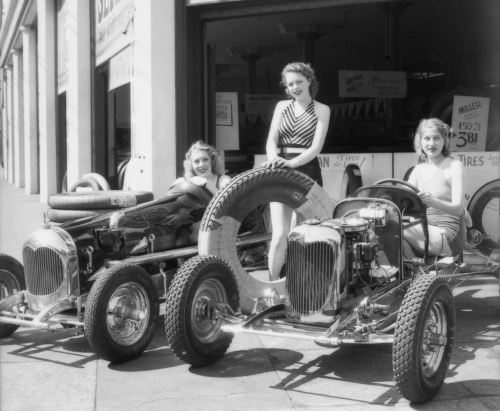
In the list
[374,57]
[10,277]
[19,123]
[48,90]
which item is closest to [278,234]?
[10,277]

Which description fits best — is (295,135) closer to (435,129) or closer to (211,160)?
(211,160)

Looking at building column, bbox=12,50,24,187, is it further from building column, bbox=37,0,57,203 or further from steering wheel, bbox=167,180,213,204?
steering wheel, bbox=167,180,213,204

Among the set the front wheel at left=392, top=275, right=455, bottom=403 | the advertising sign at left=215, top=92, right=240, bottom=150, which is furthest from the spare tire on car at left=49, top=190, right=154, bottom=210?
the advertising sign at left=215, top=92, right=240, bottom=150

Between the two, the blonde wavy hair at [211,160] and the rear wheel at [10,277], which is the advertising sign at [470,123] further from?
the rear wheel at [10,277]

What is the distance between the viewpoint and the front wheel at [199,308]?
154 inches

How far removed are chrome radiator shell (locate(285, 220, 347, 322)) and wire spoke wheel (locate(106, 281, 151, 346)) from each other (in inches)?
38.8

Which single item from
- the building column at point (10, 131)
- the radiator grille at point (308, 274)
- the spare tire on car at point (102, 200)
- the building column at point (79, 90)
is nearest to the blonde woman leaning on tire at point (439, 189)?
the radiator grille at point (308, 274)

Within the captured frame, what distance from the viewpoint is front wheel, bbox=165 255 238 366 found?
154 inches

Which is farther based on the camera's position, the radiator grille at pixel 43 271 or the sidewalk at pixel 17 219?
the sidewalk at pixel 17 219

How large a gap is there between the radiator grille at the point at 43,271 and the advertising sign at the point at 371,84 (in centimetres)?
951

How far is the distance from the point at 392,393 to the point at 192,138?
4.41 metres

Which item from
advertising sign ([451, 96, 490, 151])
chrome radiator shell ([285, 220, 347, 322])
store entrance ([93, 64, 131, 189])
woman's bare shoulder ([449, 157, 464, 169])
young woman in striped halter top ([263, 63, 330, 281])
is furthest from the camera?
store entrance ([93, 64, 131, 189])

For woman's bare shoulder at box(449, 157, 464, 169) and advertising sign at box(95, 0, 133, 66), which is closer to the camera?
woman's bare shoulder at box(449, 157, 464, 169)

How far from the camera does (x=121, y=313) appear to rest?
169 inches
